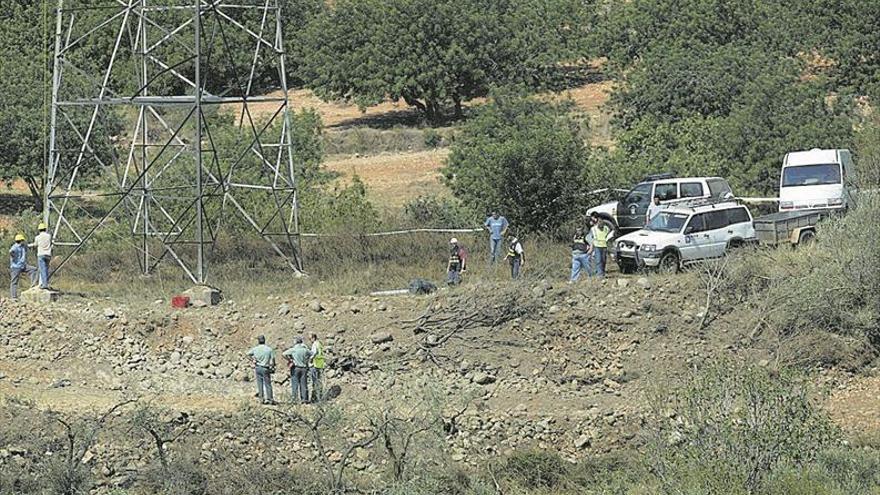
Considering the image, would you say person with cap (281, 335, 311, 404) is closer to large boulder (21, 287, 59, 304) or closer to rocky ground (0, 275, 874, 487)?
rocky ground (0, 275, 874, 487)

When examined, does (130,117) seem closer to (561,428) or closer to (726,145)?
(726,145)

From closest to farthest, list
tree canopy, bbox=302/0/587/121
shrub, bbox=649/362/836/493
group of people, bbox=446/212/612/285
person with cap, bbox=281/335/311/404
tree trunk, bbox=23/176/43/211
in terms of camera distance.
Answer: shrub, bbox=649/362/836/493 → person with cap, bbox=281/335/311/404 → group of people, bbox=446/212/612/285 → tree trunk, bbox=23/176/43/211 → tree canopy, bbox=302/0/587/121

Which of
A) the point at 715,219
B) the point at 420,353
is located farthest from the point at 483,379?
the point at 715,219

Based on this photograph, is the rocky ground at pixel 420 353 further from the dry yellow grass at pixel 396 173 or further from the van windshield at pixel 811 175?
the dry yellow grass at pixel 396 173

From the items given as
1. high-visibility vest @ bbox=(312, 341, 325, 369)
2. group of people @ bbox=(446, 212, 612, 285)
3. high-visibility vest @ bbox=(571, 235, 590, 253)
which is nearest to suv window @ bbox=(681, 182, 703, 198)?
group of people @ bbox=(446, 212, 612, 285)

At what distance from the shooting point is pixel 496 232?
31984 mm

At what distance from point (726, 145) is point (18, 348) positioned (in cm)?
2233

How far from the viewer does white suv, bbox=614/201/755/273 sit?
30.3 meters

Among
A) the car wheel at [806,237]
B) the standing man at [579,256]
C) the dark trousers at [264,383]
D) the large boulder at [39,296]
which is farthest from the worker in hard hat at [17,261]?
the car wheel at [806,237]

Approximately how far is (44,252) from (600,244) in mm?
11391

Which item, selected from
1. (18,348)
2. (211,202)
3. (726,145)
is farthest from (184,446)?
(726,145)

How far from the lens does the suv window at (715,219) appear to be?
3061 cm

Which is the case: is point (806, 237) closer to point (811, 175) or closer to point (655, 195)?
point (811, 175)

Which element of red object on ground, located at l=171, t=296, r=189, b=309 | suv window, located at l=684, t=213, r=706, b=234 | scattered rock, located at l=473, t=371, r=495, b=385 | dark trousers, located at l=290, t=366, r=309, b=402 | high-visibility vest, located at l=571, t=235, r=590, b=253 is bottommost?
scattered rock, located at l=473, t=371, r=495, b=385
